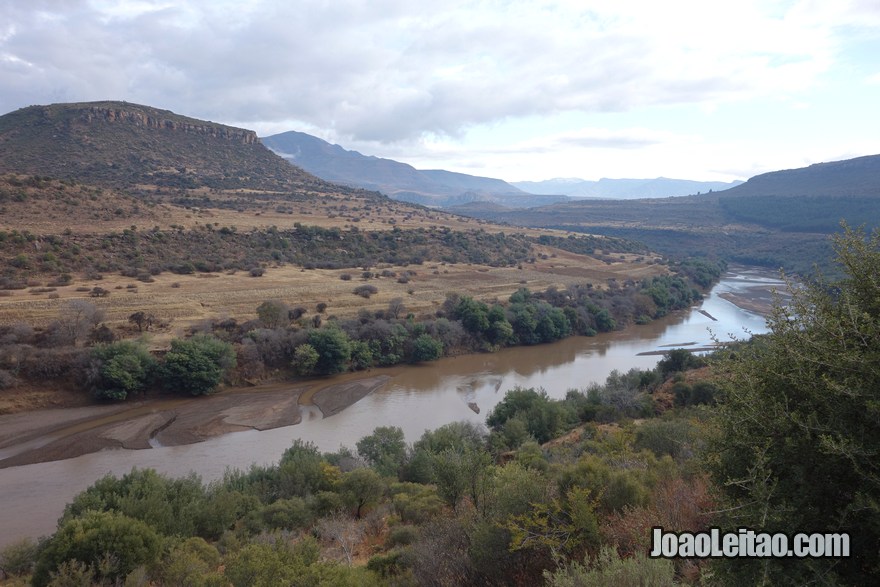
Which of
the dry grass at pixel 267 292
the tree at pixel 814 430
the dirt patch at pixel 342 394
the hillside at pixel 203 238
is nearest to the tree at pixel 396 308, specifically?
the dry grass at pixel 267 292

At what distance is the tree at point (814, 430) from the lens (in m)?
3.70

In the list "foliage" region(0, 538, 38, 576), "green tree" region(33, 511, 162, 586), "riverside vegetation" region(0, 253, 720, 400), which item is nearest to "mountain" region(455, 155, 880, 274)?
"riverside vegetation" region(0, 253, 720, 400)

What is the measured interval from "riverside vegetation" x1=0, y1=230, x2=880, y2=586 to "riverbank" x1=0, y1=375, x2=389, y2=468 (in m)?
7.09

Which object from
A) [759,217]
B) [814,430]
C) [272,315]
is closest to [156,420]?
[272,315]

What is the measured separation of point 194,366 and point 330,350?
703cm

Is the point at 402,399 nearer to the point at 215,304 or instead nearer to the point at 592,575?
the point at 215,304

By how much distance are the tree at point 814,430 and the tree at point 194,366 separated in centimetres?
2501

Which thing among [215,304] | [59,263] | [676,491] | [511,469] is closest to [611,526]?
[676,491]

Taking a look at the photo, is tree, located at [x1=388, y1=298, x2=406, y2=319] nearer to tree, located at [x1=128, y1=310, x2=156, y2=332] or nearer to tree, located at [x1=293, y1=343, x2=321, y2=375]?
tree, located at [x1=293, y1=343, x2=321, y2=375]

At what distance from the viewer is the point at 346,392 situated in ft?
90.2

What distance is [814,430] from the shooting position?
13.2ft

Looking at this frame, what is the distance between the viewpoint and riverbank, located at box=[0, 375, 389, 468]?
2009 centimetres

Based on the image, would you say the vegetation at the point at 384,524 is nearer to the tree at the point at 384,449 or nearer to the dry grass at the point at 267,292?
the tree at the point at 384,449

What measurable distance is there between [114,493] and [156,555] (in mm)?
3882
